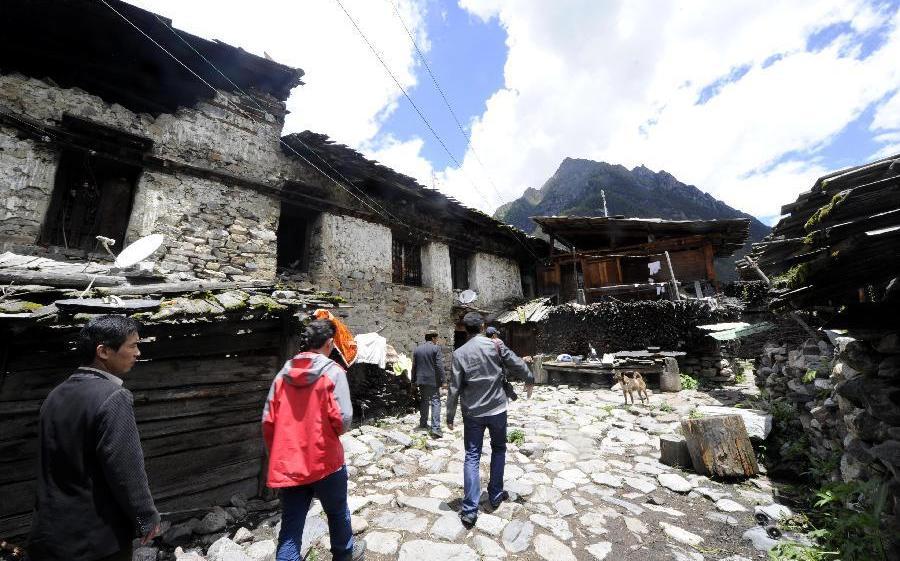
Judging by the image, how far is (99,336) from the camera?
2.12 m

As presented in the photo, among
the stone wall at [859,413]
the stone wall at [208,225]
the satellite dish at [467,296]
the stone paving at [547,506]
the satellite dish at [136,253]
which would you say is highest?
the stone wall at [208,225]

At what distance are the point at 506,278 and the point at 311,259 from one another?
8.75 meters

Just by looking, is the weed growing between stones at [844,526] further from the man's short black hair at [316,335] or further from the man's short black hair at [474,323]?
the man's short black hair at [316,335]

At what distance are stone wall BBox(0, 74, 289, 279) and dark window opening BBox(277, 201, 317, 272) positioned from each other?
96 centimetres

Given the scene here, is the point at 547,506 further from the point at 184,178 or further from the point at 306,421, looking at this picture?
the point at 184,178

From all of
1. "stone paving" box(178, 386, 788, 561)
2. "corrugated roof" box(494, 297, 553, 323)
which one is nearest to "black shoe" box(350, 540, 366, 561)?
"stone paving" box(178, 386, 788, 561)

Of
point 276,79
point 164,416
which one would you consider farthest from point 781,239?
point 276,79

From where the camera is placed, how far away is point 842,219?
2.35 meters

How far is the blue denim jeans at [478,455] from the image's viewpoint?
3.63 metres

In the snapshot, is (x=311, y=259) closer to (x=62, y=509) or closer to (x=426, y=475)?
(x=426, y=475)

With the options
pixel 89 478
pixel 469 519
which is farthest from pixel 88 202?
pixel 469 519

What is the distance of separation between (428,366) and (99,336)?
5486 mm

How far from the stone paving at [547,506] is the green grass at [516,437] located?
0.07 m

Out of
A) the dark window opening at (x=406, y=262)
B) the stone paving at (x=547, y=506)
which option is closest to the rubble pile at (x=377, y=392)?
the stone paving at (x=547, y=506)
